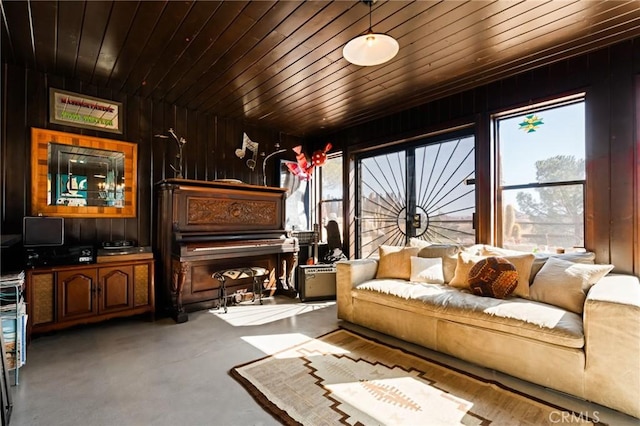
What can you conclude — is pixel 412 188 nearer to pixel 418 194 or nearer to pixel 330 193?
pixel 418 194

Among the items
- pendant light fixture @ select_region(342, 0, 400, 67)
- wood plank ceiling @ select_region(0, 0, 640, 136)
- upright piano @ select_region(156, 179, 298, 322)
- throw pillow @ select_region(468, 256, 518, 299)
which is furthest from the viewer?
upright piano @ select_region(156, 179, 298, 322)

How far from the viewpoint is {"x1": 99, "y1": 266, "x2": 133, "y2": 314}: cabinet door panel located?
122 inches

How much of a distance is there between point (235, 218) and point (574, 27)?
3837 millimetres

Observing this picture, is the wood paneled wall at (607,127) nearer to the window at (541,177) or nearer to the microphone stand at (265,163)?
the window at (541,177)

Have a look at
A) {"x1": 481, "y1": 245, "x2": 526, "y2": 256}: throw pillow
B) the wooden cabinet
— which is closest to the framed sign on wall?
the wooden cabinet

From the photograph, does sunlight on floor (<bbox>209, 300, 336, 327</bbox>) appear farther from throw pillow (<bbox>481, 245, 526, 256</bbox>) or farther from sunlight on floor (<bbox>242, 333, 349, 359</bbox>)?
throw pillow (<bbox>481, 245, 526, 256</bbox>)

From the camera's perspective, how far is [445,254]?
3.20 meters

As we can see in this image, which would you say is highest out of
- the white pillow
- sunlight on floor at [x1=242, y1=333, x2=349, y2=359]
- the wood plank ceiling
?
the wood plank ceiling

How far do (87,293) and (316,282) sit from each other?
254cm

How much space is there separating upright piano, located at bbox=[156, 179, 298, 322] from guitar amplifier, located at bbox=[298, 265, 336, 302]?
1.17 ft

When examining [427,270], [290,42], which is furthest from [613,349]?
[290,42]

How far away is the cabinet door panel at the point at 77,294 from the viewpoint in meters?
2.88

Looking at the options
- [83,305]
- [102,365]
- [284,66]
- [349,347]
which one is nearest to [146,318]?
[83,305]

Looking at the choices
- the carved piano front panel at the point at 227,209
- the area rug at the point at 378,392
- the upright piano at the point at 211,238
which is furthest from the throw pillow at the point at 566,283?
the carved piano front panel at the point at 227,209
